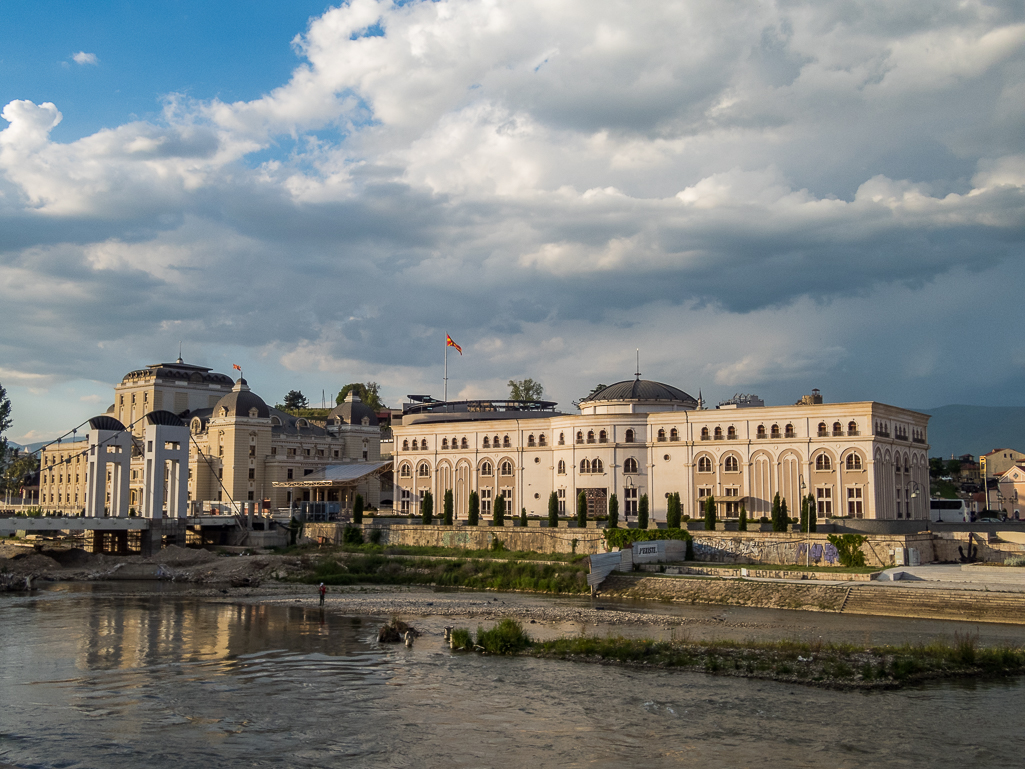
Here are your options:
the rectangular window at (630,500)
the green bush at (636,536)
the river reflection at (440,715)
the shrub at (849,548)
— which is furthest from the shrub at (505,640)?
the rectangular window at (630,500)

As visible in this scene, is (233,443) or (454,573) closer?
(454,573)

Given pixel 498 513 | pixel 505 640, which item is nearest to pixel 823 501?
pixel 498 513

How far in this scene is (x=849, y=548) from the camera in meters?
53.5

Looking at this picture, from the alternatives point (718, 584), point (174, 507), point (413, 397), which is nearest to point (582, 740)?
point (718, 584)

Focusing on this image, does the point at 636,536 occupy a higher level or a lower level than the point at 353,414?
lower

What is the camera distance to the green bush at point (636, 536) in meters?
57.8

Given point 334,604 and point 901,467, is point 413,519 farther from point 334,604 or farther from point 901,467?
point 901,467

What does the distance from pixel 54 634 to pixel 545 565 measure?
29549 mm

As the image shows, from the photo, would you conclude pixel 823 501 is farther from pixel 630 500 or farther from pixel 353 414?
pixel 353 414

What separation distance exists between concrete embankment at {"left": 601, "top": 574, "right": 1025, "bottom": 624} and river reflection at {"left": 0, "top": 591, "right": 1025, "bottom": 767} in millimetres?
14376

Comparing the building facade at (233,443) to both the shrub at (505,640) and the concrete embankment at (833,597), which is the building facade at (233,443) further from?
the shrub at (505,640)

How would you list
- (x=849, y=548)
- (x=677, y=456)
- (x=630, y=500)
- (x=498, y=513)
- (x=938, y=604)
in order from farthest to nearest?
(x=630, y=500) → (x=677, y=456) → (x=498, y=513) → (x=849, y=548) → (x=938, y=604)

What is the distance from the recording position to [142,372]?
122 meters

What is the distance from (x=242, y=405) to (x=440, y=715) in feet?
274
